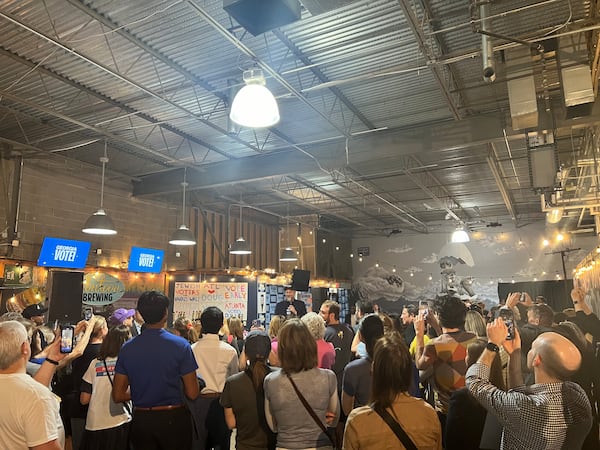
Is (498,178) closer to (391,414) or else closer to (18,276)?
(391,414)

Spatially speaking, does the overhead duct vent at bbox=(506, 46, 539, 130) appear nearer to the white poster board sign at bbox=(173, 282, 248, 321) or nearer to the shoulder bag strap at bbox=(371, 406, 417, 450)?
the shoulder bag strap at bbox=(371, 406, 417, 450)

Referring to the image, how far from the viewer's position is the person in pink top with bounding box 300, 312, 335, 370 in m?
3.91

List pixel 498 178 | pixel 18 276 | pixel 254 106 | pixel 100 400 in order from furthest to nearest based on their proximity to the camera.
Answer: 1. pixel 498 178
2. pixel 18 276
3. pixel 254 106
4. pixel 100 400

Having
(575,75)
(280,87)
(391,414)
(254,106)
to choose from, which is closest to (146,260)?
(280,87)

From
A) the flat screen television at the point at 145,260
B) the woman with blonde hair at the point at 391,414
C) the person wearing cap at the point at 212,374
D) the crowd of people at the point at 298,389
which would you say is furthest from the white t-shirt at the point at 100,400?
the flat screen television at the point at 145,260

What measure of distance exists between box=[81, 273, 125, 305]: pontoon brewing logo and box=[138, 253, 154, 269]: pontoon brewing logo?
24.8 inches

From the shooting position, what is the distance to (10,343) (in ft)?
6.77

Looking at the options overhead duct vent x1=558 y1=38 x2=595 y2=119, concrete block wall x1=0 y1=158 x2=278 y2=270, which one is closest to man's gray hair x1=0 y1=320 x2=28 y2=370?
overhead duct vent x1=558 y1=38 x2=595 y2=119

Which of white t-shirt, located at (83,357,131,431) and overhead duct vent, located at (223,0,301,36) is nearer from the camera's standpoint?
white t-shirt, located at (83,357,131,431)

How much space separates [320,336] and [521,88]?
3.78m

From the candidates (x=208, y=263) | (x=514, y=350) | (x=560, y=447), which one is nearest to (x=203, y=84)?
(x=514, y=350)

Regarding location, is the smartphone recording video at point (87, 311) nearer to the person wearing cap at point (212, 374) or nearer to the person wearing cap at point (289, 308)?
the person wearing cap at point (289, 308)

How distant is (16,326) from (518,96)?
545 centimetres

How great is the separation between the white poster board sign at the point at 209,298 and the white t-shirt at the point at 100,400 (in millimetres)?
7107
